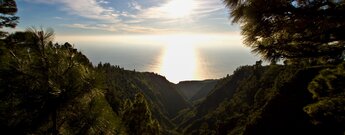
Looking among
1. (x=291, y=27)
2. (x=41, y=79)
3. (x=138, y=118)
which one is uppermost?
(x=291, y=27)

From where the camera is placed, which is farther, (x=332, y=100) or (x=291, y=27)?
(x=332, y=100)

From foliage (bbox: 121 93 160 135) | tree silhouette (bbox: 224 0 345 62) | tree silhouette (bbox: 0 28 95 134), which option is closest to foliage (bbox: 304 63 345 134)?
tree silhouette (bbox: 224 0 345 62)

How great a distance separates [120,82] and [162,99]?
36.8 m

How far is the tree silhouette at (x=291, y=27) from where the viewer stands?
5398 mm

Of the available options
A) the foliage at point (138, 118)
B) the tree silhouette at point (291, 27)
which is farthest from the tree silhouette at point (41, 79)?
the foliage at point (138, 118)

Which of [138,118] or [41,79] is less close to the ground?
[41,79]

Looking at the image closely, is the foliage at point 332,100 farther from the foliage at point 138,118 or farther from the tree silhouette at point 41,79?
A: the foliage at point 138,118

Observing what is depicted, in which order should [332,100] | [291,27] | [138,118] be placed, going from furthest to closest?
[138,118], [332,100], [291,27]

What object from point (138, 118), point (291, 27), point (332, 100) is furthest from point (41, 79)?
point (138, 118)

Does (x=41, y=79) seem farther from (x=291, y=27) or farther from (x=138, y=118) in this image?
(x=138, y=118)

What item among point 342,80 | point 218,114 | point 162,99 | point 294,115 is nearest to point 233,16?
point 342,80

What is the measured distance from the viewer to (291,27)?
5.90 meters

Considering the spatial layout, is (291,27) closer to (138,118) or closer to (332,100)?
(332,100)

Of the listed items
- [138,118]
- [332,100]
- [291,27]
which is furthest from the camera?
[138,118]
